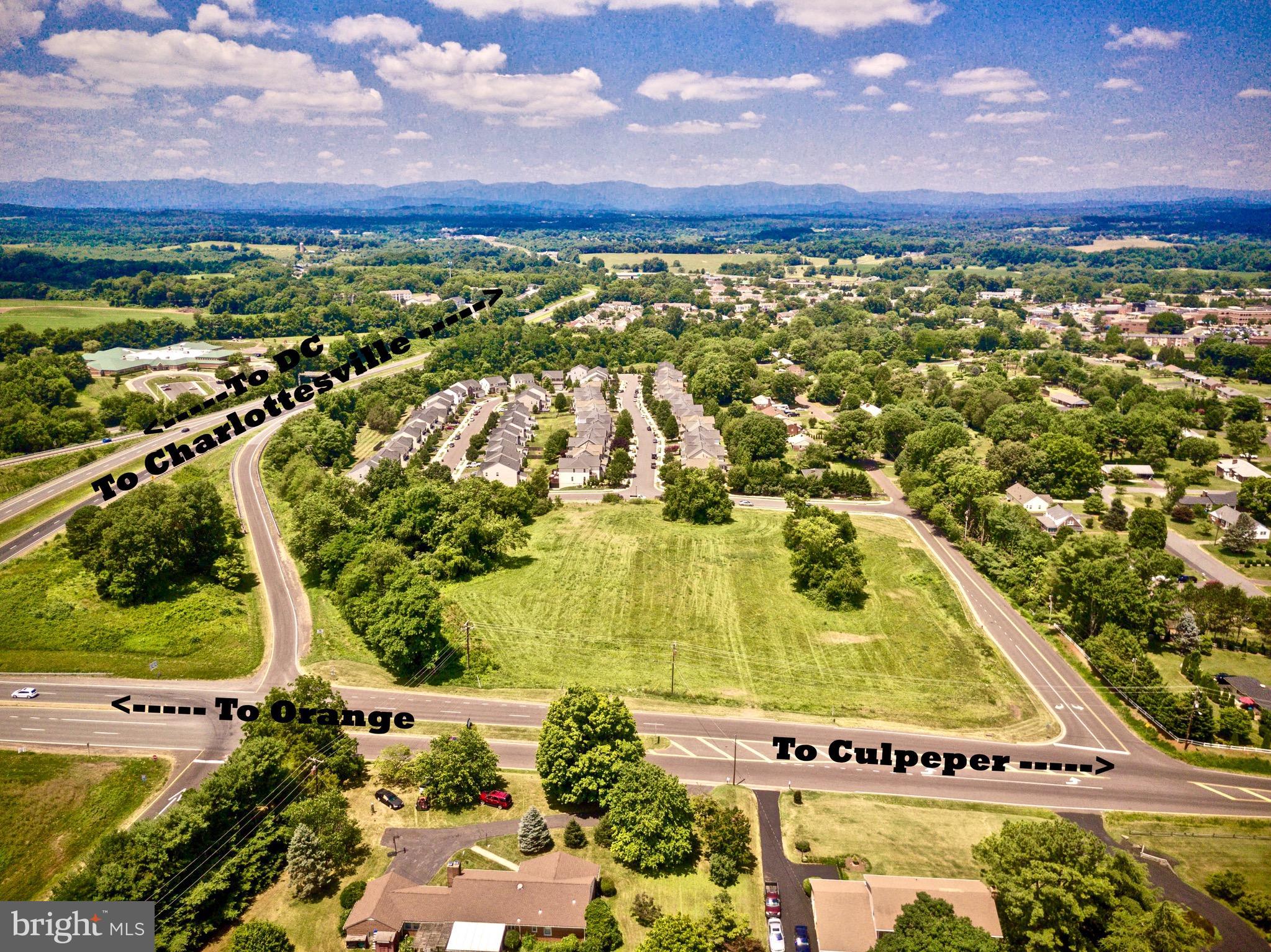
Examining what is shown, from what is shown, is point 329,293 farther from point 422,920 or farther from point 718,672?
point 422,920

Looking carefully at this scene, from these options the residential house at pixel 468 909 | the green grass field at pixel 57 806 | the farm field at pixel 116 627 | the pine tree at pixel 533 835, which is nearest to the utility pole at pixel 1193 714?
the residential house at pixel 468 909

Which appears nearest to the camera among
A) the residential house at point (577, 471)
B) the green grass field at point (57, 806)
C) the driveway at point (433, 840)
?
the driveway at point (433, 840)

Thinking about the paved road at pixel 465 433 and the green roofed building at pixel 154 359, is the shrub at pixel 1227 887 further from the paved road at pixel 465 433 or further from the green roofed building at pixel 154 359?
the green roofed building at pixel 154 359

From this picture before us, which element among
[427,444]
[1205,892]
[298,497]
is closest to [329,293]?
[427,444]

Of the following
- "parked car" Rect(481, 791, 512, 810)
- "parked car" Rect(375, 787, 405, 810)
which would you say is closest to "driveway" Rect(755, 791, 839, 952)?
"parked car" Rect(481, 791, 512, 810)

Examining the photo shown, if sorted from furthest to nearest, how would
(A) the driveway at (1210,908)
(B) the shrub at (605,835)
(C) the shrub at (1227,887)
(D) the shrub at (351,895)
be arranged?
(B) the shrub at (605,835), (C) the shrub at (1227,887), (D) the shrub at (351,895), (A) the driveway at (1210,908)

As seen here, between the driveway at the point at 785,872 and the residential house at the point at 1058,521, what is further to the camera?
the residential house at the point at 1058,521

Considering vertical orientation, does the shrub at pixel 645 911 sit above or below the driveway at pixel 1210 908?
above

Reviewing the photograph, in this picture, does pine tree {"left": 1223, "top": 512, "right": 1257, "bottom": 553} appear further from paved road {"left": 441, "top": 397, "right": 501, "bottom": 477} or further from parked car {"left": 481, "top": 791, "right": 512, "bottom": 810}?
paved road {"left": 441, "top": 397, "right": 501, "bottom": 477}

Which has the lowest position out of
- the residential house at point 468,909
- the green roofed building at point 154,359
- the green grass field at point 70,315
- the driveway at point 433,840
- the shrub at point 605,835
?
the driveway at point 433,840
